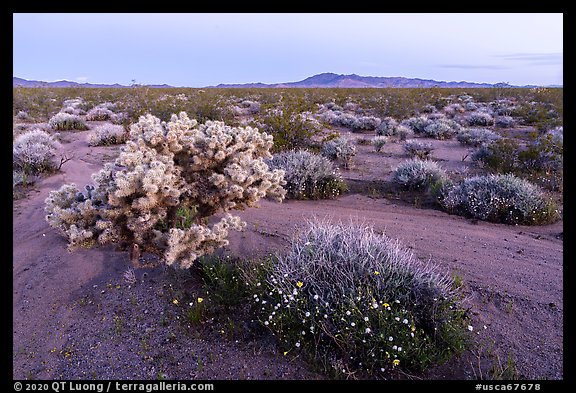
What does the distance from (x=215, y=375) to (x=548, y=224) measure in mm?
6504

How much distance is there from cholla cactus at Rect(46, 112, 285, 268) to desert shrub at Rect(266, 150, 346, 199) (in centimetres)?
294

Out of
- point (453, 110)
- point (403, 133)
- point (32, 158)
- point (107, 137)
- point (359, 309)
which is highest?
point (453, 110)

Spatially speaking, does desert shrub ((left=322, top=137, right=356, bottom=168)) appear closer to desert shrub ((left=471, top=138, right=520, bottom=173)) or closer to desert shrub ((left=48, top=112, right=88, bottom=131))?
desert shrub ((left=471, top=138, right=520, bottom=173))

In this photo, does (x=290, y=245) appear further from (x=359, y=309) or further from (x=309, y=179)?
(x=309, y=179)

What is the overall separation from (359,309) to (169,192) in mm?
2490

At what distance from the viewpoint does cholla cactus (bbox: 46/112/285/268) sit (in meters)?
4.37

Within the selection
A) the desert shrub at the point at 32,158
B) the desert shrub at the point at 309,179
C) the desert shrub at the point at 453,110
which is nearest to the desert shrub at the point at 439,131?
the desert shrub at the point at 453,110

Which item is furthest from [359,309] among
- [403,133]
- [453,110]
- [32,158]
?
[453,110]

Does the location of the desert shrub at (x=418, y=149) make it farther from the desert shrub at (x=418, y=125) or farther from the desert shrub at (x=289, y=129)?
the desert shrub at (x=418, y=125)

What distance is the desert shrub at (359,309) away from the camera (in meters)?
3.53

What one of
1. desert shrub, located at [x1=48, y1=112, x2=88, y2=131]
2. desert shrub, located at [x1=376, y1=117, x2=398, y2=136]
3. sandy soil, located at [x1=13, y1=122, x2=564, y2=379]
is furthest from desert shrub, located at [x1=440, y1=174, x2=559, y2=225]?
desert shrub, located at [x1=48, y1=112, x2=88, y2=131]

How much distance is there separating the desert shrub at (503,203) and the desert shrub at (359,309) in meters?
3.49

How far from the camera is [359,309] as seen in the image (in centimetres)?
375

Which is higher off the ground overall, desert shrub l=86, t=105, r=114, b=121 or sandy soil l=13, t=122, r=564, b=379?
desert shrub l=86, t=105, r=114, b=121
